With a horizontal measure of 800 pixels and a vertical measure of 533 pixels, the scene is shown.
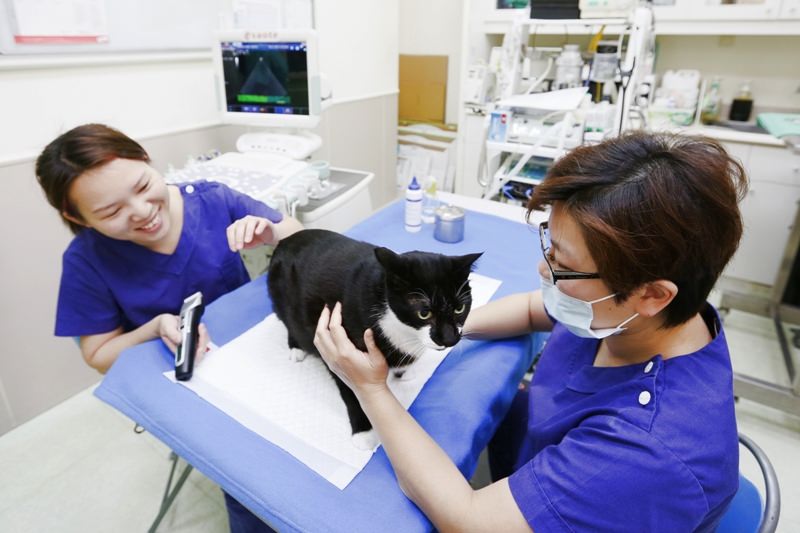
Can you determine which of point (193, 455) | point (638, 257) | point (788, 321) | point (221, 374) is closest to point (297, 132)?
point (221, 374)

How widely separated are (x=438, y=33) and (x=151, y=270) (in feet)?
11.4

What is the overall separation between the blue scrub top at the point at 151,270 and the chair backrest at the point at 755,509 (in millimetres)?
1220

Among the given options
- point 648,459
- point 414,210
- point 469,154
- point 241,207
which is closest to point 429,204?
point 414,210

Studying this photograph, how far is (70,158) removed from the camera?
915 millimetres

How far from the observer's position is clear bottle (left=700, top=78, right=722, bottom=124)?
9.38ft

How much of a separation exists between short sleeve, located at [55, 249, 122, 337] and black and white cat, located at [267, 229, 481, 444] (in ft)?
1.57

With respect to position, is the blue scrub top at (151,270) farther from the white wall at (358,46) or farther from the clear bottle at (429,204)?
the white wall at (358,46)

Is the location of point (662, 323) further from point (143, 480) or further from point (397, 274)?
point (143, 480)

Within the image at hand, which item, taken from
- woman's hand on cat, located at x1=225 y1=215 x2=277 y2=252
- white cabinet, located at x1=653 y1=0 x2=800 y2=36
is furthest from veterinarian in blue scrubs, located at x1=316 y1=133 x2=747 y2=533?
white cabinet, located at x1=653 y1=0 x2=800 y2=36

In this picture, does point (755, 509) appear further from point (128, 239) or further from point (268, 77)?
point (268, 77)

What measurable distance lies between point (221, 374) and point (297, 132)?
1524 mm

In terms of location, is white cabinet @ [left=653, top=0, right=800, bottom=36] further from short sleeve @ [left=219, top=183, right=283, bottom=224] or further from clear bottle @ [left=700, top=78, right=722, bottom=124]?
short sleeve @ [left=219, top=183, right=283, bottom=224]

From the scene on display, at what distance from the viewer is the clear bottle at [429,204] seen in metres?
1.53

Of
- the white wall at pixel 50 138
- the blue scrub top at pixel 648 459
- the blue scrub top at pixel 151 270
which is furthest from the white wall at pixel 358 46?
the blue scrub top at pixel 648 459
